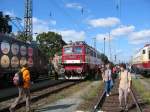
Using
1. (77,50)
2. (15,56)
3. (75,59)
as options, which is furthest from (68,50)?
(15,56)

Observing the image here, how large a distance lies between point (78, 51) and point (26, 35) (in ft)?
30.6

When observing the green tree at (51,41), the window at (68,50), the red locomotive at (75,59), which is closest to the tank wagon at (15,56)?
the red locomotive at (75,59)

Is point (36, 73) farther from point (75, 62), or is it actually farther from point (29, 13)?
point (29, 13)

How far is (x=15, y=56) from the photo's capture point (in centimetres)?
3061

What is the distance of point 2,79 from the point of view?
1146 inches

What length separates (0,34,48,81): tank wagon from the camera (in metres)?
27.9

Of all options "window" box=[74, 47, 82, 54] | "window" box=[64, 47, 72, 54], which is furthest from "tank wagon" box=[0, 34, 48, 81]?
"window" box=[74, 47, 82, 54]

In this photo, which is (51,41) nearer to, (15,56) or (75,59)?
(75,59)

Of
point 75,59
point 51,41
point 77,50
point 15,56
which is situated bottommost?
point 15,56

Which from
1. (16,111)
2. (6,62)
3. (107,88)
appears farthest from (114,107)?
(6,62)

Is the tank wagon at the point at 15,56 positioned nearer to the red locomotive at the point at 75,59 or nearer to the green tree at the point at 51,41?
the red locomotive at the point at 75,59

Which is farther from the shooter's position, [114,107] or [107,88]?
[107,88]

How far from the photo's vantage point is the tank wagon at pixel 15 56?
2789 cm

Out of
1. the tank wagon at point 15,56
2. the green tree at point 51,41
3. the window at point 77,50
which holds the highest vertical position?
the green tree at point 51,41
